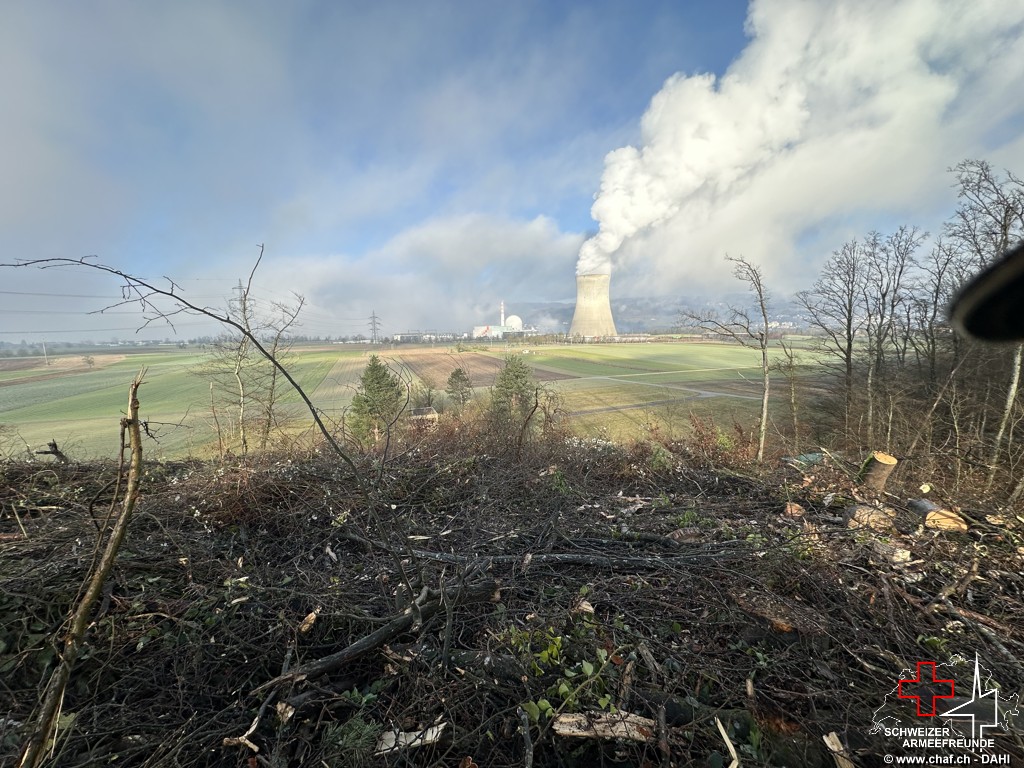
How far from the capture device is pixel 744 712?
6.55 feet

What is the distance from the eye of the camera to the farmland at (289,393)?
11.2 m

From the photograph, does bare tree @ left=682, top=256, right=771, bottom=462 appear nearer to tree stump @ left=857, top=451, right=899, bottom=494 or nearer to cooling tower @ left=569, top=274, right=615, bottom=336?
tree stump @ left=857, top=451, right=899, bottom=494

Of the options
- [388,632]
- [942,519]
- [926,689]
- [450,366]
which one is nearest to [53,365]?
[450,366]

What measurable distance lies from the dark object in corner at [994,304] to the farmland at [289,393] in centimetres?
743

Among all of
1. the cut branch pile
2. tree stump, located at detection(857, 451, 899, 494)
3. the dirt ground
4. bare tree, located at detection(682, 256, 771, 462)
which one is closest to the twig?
the cut branch pile

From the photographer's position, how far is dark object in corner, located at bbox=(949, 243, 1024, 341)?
91 centimetres

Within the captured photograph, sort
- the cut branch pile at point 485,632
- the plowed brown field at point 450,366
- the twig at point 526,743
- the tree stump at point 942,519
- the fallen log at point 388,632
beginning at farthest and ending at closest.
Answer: the plowed brown field at point 450,366
the tree stump at point 942,519
the fallen log at point 388,632
the cut branch pile at point 485,632
the twig at point 526,743

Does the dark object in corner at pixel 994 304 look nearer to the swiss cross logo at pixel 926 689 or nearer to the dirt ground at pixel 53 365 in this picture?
the swiss cross logo at pixel 926 689

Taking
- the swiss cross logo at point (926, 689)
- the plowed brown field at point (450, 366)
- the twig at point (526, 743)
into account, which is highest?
the plowed brown field at point (450, 366)

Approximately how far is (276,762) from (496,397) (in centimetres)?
1462

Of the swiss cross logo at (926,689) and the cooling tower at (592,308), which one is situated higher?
the cooling tower at (592,308)

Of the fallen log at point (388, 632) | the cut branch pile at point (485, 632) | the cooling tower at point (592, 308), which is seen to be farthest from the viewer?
the cooling tower at point (592, 308)

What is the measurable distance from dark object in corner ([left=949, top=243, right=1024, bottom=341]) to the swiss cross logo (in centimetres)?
225

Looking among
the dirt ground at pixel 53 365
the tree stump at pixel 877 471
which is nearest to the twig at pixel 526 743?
the tree stump at pixel 877 471
